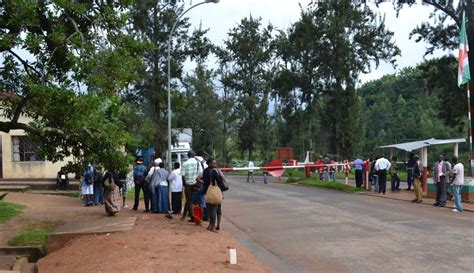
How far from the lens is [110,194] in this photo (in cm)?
1545

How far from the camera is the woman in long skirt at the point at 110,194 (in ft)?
50.1

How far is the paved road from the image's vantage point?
380 inches

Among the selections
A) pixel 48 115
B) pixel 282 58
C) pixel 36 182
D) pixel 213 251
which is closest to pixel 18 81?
pixel 48 115

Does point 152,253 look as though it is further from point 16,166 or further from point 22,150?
point 22,150

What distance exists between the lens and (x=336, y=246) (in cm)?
1139

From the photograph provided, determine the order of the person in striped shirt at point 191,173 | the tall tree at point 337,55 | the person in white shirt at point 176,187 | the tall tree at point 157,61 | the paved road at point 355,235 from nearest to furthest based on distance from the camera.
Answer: the paved road at point 355,235
the person in striped shirt at point 191,173
the person in white shirt at point 176,187
the tall tree at point 157,61
the tall tree at point 337,55

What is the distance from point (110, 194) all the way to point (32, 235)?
115 inches

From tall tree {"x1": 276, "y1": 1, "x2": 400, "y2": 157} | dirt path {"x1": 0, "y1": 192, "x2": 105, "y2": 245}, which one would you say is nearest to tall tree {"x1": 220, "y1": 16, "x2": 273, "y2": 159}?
tall tree {"x1": 276, "y1": 1, "x2": 400, "y2": 157}

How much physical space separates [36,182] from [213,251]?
64.1 feet

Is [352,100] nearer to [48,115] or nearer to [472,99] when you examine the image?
[472,99]

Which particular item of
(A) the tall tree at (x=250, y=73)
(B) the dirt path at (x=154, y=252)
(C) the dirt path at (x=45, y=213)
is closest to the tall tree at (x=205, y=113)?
(A) the tall tree at (x=250, y=73)

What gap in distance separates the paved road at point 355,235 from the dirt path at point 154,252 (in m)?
0.93

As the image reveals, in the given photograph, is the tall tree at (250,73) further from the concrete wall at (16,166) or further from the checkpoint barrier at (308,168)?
the concrete wall at (16,166)

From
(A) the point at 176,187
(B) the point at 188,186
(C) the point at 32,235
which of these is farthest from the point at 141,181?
(C) the point at 32,235
